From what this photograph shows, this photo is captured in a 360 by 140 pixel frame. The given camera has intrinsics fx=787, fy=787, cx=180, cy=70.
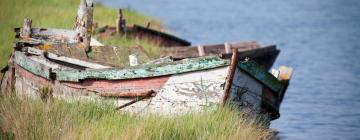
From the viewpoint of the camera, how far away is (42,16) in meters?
20.1

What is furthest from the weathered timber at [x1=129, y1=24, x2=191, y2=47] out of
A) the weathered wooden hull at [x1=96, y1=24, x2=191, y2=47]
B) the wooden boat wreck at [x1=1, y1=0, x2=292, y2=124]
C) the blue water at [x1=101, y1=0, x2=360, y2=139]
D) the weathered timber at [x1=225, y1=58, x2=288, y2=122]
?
the weathered timber at [x1=225, y1=58, x2=288, y2=122]

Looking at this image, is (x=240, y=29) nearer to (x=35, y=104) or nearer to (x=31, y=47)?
(x=31, y=47)

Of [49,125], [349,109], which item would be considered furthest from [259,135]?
[349,109]

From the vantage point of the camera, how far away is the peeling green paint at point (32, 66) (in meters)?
10.9

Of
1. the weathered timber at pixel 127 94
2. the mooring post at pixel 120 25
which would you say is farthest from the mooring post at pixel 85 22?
the mooring post at pixel 120 25

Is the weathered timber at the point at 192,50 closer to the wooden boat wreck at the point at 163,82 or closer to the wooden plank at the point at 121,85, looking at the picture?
the wooden boat wreck at the point at 163,82

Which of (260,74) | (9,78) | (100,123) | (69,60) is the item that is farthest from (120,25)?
(100,123)

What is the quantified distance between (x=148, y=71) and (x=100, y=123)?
167 centimetres

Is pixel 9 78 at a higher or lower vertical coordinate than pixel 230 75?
lower

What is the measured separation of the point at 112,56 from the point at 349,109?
5221 millimetres

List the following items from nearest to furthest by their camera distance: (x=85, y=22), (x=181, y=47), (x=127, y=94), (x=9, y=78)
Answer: (x=127, y=94)
(x=9, y=78)
(x=85, y=22)
(x=181, y=47)

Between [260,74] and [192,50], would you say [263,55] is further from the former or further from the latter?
[260,74]

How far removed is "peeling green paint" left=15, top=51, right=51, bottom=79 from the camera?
1090 cm

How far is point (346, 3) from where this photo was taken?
3647 centimetres
